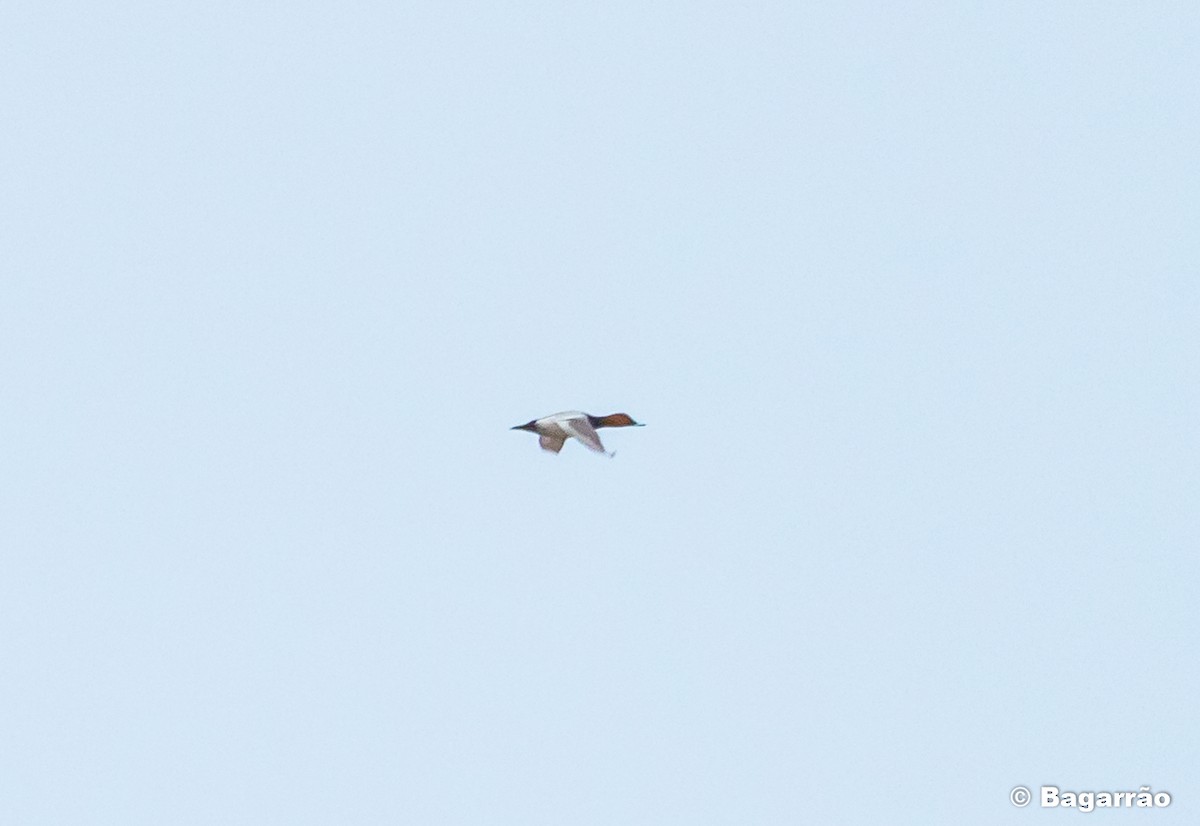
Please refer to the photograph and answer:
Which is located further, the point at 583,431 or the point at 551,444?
the point at 551,444

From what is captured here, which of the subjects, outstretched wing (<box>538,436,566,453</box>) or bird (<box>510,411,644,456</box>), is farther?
outstretched wing (<box>538,436,566,453</box>)

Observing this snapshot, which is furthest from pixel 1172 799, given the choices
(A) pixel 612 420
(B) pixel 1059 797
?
(A) pixel 612 420

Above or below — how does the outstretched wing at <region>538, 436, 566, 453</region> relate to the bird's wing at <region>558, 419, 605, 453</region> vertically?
above

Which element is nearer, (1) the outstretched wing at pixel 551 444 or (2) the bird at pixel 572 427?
(2) the bird at pixel 572 427

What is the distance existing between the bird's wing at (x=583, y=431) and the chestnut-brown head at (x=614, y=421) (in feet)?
0.69

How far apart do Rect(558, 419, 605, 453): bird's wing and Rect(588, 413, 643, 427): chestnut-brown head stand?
212 millimetres

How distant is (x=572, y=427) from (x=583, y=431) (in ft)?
1.46

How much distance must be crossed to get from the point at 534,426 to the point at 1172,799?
50.1 feet

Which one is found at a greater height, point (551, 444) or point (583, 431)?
point (551, 444)

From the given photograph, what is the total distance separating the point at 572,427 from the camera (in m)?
44.8

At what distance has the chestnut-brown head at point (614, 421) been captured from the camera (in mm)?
44531

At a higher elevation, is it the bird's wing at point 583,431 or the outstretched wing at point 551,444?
the outstretched wing at point 551,444

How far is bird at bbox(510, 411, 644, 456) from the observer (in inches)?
1733

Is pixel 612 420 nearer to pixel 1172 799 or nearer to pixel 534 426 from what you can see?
pixel 534 426
